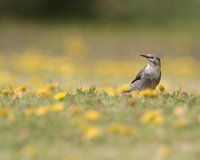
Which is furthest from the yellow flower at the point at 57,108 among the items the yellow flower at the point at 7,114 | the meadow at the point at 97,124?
the yellow flower at the point at 7,114

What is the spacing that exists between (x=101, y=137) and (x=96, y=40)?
17.9 meters

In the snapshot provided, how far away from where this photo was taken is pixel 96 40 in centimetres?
2544

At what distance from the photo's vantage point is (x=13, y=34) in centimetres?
2606

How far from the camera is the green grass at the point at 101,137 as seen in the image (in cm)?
727

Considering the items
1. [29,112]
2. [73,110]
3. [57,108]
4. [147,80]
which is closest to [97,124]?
[73,110]

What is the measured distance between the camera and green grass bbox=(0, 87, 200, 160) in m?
7.27

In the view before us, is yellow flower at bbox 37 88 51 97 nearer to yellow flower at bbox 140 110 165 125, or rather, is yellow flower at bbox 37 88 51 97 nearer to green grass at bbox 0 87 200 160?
green grass at bbox 0 87 200 160

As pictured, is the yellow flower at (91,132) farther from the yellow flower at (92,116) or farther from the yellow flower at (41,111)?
the yellow flower at (41,111)

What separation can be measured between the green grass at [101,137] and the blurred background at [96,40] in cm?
731

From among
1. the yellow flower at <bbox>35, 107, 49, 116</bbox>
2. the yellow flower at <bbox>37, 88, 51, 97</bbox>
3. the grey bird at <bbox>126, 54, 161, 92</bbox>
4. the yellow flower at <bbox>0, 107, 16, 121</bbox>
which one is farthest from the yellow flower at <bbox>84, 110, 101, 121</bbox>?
the grey bird at <bbox>126, 54, 161, 92</bbox>

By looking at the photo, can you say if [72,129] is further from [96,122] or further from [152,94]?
[152,94]

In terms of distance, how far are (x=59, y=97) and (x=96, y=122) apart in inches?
47.5

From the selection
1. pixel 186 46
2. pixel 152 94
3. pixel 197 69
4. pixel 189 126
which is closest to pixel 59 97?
pixel 152 94

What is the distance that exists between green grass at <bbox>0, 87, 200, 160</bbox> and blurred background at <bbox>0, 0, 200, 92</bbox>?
24.0 feet
